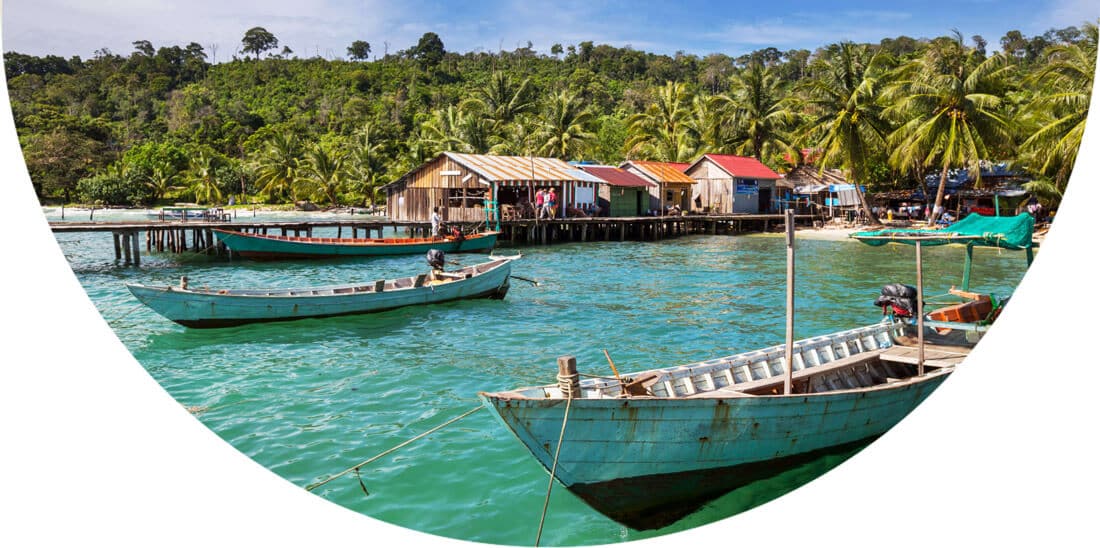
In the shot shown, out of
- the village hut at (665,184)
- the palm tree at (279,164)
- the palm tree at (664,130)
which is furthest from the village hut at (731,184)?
the palm tree at (279,164)

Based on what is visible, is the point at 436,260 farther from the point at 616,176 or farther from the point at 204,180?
the point at 204,180

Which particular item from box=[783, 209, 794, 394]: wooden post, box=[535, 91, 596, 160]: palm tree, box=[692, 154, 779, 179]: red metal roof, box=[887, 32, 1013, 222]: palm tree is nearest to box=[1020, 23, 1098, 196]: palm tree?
box=[887, 32, 1013, 222]: palm tree

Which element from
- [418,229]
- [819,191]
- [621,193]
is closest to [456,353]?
[418,229]

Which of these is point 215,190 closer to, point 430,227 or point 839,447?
point 430,227

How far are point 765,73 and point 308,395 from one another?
3550 centimetres

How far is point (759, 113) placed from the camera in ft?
134

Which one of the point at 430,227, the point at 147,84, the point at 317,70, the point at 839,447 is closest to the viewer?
the point at 839,447

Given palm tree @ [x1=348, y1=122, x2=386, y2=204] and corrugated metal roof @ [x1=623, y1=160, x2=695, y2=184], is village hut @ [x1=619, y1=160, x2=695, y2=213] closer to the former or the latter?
corrugated metal roof @ [x1=623, y1=160, x2=695, y2=184]

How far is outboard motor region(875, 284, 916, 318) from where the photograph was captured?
30.6 feet

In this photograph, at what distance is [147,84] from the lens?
21703 mm

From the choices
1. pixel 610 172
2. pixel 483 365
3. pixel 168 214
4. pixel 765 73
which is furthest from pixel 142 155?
pixel 483 365

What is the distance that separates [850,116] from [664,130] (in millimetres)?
14802

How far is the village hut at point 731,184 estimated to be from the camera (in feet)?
127

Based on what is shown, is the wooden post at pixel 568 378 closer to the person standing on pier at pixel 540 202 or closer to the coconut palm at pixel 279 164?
the person standing on pier at pixel 540 202
